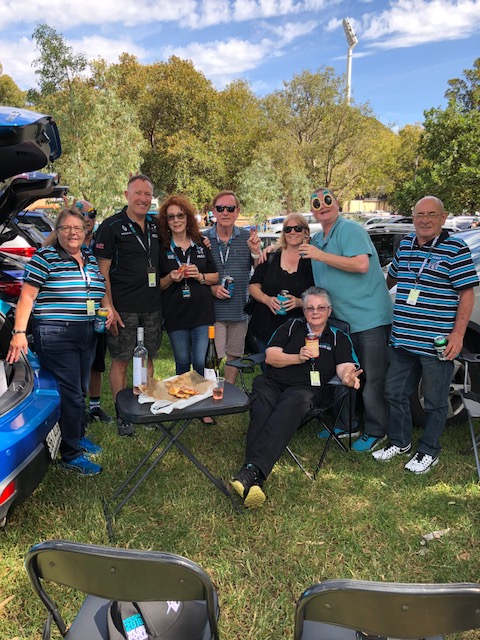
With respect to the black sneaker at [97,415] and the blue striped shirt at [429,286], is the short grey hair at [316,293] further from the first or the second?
the black sneaker at [97,415]

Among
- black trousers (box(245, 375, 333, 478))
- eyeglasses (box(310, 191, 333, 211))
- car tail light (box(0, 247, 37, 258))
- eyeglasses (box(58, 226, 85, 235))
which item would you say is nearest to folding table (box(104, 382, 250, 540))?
black trousers (box(245, 375, 333, 478))

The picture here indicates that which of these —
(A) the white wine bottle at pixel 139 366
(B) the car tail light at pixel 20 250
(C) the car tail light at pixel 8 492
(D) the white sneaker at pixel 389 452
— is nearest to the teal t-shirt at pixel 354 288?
(D) the white sneaker at pixel 389 452

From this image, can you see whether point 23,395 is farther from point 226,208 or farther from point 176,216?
point 226,208

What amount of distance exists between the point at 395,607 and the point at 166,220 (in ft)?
9.99

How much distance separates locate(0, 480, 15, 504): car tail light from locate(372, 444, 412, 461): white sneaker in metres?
2.37

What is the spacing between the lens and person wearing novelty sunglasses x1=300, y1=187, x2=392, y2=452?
3.27 metres

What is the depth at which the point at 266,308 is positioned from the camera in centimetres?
370

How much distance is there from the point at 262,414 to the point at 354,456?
0.83 meters

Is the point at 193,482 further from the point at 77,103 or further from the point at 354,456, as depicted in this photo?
the point at 77,103

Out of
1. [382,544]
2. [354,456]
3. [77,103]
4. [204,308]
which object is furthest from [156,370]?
[77,103]

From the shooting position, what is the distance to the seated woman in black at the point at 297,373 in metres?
3.03

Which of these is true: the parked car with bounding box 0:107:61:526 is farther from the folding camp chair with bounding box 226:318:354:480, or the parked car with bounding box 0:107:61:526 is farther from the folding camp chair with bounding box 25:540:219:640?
the folding camp chair with bounding box 226:318:354:480

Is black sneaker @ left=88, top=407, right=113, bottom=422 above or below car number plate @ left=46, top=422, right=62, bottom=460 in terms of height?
below

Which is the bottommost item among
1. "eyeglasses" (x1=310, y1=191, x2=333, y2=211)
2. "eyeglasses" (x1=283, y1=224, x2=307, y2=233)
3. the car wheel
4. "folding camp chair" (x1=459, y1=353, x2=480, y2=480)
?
the car wheel
